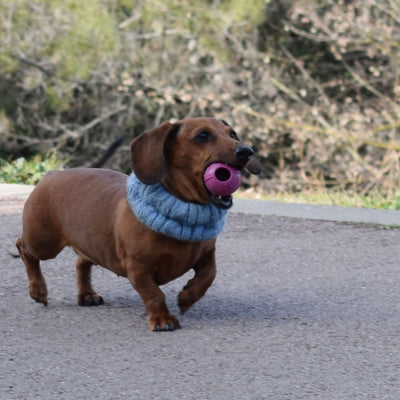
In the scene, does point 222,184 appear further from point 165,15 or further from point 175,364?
point 165,15

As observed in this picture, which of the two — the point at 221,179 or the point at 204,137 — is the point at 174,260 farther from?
the point at 204,137

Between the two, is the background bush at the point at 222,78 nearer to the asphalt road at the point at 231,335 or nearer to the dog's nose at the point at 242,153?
the asphalt road at the point at 231,335

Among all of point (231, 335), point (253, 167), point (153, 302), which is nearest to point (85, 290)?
point (153, 302)

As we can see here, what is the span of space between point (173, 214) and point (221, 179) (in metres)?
0.29

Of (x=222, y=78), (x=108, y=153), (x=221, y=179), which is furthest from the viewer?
(x=222, y=78)

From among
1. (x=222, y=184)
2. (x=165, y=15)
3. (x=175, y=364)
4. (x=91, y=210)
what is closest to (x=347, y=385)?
(x=175, y=364)

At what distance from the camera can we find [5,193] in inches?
311

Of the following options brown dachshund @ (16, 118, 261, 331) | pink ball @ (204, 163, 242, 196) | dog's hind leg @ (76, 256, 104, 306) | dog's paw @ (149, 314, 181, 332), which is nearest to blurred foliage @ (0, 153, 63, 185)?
dog's hind leg @ (76, 256, 104, 306)

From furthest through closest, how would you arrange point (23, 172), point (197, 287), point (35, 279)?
point (23, 172) < point (35, 279) < point (197, 287)

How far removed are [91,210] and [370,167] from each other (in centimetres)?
831

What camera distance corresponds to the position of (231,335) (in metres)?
3.96

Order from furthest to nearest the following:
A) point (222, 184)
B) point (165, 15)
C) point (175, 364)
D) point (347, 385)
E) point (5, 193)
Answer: point (165, 15)
point (5, 193)
point (222, 184)
point (175, 364)
point (347, 385)

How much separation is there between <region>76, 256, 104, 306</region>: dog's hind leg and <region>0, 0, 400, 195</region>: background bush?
25.0 ft

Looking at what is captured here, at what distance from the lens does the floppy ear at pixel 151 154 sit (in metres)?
3.96
